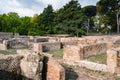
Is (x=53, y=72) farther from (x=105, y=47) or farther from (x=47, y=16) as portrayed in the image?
(x=47, y=16)

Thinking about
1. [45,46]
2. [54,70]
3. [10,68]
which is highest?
[45,46]

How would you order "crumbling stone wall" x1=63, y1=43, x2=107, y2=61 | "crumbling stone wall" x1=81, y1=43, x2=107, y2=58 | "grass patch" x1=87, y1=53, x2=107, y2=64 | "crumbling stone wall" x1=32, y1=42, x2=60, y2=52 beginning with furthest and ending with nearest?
"crumbling stone wall" x1=32, y1=42, x2=60, y2=52, "crumbling stone wall" x1=81, y1=43, x2=107, y2=58, "crumbling stone wall" x1=63, y1=43, x2=107, y2=61, "grass patch" x1=87, y1=53, x2=107, y2=64

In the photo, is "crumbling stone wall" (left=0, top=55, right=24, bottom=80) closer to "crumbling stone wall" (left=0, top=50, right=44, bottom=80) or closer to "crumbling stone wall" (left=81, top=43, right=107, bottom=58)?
"crumbling stone wall" (left=0, top=50, right=44, bottom=80)

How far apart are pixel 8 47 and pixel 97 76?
1029 centimetres

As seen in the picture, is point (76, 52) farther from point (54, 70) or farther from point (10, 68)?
point (10, 68)

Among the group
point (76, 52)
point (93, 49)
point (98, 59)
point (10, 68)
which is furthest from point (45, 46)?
A: point (10, 68)

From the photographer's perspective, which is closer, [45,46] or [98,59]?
[98,59]

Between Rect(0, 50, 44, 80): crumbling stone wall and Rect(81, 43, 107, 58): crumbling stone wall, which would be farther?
Rect(81, 43, 107, 58): crumbling stone wall

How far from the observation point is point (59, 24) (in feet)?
155

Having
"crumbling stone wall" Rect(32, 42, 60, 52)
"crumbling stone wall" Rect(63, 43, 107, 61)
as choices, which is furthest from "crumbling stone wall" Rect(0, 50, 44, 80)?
"crumbling stone wall" Rect(32, 42, 60, 52)

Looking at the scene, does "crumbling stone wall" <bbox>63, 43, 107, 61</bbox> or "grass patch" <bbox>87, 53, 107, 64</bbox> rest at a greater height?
"crumbling stone wall" <bbox>63, 43, 107, 61</bbox>

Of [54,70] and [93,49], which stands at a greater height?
[93,49]

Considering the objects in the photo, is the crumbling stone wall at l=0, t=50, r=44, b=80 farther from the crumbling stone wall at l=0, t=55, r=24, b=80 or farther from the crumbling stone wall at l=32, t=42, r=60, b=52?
the crumbling stone wall at l=32, t=42, r=60, b=52

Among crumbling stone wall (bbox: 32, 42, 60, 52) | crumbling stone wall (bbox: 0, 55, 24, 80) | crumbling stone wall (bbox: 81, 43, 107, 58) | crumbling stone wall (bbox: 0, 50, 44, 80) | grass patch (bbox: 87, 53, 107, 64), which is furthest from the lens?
crumbling stone wall (bbox: 32, 42, 60, 52)
